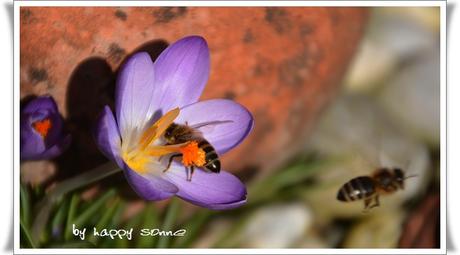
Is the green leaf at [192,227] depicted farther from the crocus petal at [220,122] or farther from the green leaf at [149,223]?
the crocus petal at [220,122]

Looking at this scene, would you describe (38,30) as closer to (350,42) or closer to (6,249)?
(6,249)

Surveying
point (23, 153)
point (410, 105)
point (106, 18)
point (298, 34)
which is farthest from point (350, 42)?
point (23, 153)

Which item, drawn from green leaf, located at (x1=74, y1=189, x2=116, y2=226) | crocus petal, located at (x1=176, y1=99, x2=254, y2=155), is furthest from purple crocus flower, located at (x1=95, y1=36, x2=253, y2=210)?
green leaf, located at (x1=74, y1=189, x2=116, y2=226)

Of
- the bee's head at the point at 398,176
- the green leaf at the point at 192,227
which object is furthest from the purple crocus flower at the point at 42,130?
the bee's head at the point at 398,176

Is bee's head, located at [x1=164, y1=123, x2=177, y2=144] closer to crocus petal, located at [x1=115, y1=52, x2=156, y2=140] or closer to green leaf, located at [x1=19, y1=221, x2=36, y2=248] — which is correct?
crocus petal, located at [x1=115, y1=52, x2=156, y2=140]

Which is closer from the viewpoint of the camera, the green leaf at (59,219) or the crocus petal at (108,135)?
the crocus petal at (108,135)

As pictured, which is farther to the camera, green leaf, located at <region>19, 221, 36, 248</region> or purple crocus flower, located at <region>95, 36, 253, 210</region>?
green leaf, located at <region>19, 221, 36, 248</region>
